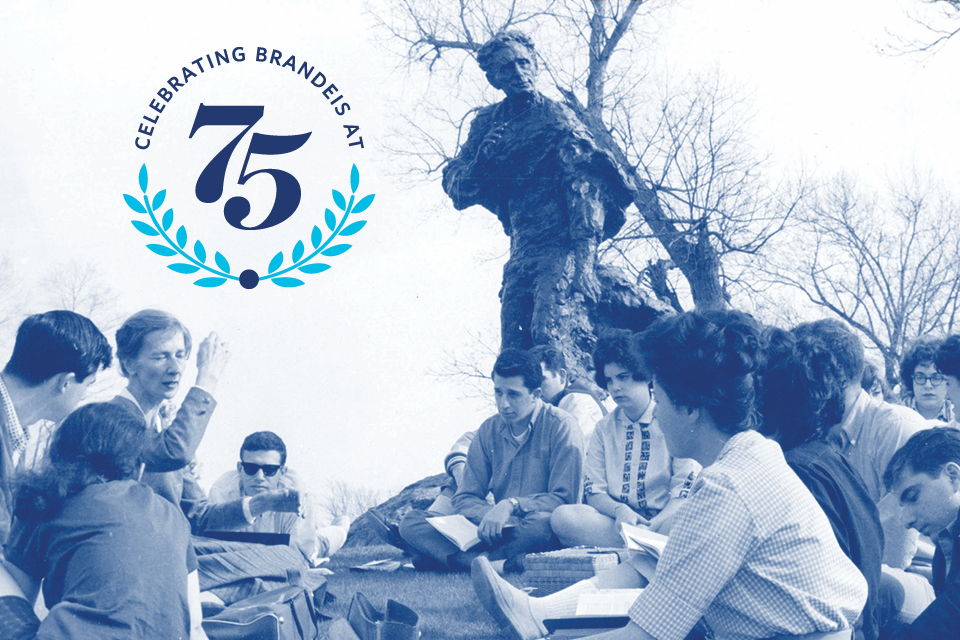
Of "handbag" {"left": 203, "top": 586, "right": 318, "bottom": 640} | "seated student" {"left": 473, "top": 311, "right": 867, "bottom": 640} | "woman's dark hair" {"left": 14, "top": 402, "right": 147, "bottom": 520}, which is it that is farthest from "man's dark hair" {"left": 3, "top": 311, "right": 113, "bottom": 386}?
"seated student" {"left": 473, "top": 311, "right": 867, "bottom": 640}

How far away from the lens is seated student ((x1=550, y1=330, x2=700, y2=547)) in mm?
4863

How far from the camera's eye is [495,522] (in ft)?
16.5

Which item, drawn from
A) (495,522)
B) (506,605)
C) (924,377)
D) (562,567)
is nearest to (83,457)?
(506,605)

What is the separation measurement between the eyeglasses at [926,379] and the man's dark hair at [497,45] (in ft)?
12.5

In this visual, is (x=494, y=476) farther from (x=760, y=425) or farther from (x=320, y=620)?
(x=760, y=425)

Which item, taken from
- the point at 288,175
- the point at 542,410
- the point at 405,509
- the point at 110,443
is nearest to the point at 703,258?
the point at 405,509

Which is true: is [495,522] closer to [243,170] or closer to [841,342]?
[243,170]

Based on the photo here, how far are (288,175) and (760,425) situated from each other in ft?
9.27

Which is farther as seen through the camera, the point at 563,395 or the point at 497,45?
the point at 497,45

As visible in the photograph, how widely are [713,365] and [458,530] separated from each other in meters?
3.55

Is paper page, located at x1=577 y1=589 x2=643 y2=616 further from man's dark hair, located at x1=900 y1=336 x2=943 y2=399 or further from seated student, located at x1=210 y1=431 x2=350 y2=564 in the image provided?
man's dark hair, located at x1=900 y1=336 x2=943 y2=399

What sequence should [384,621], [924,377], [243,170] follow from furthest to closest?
1. [924,377]
2. [243,170]
3. [384,621]

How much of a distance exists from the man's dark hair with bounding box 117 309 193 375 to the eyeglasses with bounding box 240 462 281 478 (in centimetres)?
142

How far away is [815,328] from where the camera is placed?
2977mm
